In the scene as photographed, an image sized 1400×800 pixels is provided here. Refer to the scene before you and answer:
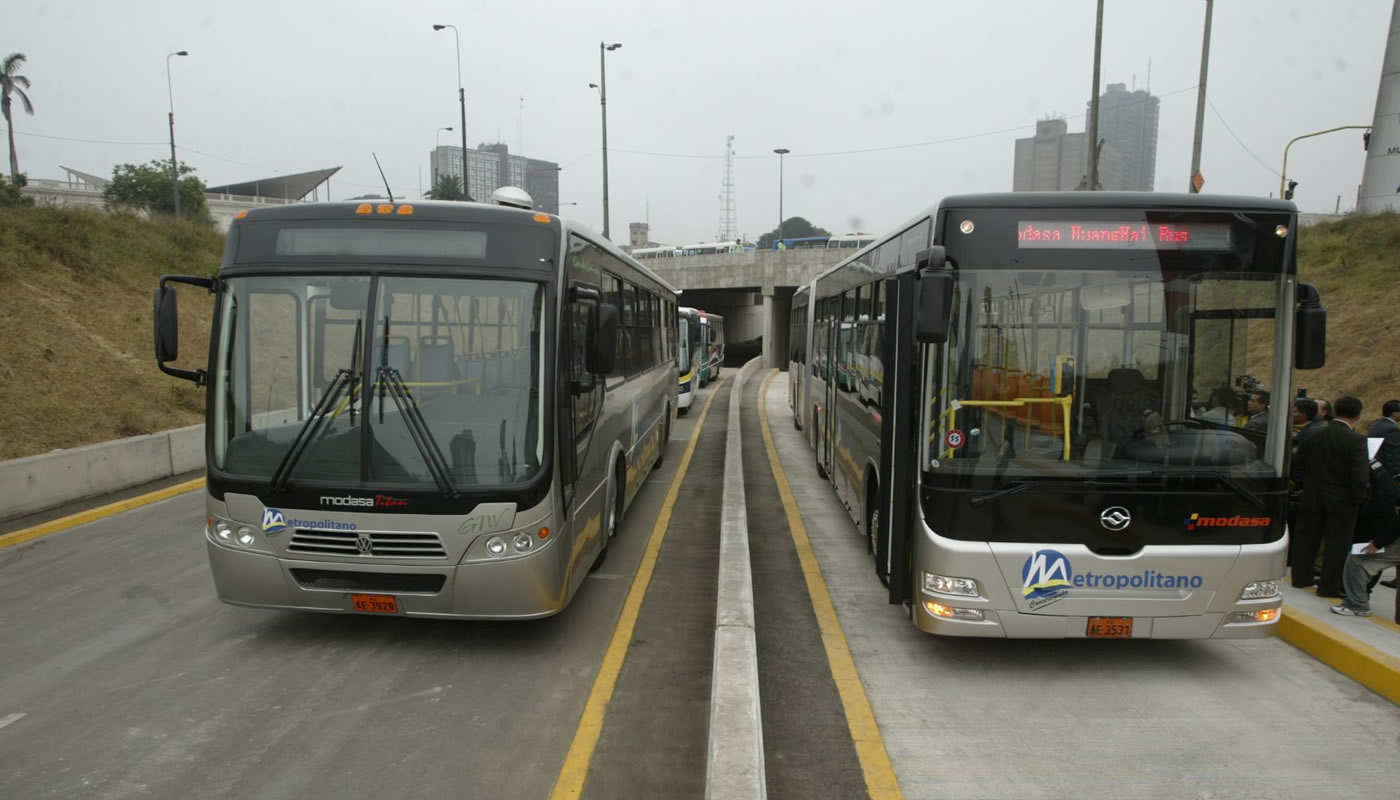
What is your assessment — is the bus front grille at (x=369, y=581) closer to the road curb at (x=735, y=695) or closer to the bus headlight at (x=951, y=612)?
the road curb at (x=735, y=695)

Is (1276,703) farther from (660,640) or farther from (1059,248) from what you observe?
(660,640)

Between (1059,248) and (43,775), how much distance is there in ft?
20.5

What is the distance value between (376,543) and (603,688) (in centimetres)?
172

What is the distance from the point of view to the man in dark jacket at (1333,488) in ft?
19.4

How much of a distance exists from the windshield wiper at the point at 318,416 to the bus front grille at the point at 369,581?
2.08 feet

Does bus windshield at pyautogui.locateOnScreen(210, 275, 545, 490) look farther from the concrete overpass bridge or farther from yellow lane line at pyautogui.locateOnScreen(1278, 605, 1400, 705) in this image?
the concrete overpass bridge

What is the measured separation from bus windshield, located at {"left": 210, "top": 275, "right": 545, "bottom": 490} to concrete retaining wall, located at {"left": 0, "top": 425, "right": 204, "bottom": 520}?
245 inches

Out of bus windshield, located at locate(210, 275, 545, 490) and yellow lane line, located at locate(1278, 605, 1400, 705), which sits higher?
bus windshield, located at locate(210, 275, 545, 490)

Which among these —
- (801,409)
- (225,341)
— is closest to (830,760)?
(225,341)

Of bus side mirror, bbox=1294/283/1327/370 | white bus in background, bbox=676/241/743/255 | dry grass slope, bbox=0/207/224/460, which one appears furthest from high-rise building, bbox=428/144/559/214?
bus side mirror, bbox=1294/283/1327/370

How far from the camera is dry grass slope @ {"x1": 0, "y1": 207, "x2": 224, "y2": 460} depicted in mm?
12906

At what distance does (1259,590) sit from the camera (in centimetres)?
520

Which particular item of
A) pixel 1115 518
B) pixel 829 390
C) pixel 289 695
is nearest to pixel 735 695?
pixel 1115 518

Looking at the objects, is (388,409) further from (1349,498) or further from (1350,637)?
(1349,498)
